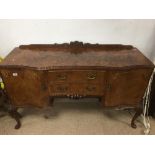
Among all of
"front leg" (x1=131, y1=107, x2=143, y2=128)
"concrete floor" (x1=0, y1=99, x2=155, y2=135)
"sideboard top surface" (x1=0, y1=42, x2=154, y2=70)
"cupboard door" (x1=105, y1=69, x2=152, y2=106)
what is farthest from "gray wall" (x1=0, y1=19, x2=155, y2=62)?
"concrete floor" (x1=0, y1=99, x2=155, y2=135)

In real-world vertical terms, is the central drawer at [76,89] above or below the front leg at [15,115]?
above

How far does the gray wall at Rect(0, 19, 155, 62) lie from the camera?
1678mm

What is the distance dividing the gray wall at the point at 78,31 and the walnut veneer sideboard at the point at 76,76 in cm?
18

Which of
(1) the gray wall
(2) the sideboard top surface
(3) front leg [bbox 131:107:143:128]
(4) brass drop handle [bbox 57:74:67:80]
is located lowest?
(3) front leg [bbox 131:107:143:128]

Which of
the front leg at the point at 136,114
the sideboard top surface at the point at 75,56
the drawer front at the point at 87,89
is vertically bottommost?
the front leg at the point at 136,114

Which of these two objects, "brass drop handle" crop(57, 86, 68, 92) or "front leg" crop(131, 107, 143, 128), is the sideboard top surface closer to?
"brass drop handle" crop(57, 86, 68, 92)

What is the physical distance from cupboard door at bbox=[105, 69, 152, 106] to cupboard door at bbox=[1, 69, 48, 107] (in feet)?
1.77

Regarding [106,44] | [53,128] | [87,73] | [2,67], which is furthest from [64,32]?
[53,128]

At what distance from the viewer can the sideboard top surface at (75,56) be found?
1380 millimetres

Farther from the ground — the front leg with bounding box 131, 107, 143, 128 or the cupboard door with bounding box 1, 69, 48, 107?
the cupboard door with bounding box 1, 69, 48, 107

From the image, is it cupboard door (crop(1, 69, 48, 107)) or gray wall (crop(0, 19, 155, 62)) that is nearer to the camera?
cupboard door (crop(1, 69, 48, 107))

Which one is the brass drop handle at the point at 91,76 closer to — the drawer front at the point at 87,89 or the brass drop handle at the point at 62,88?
the drawer front at the point at 87,89

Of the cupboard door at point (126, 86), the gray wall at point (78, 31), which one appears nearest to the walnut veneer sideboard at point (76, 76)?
the cupboard door at point (126, 86)

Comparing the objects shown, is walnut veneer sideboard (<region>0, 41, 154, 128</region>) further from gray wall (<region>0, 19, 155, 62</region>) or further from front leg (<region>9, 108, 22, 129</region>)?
gray wall (<region>0, 19, 155, 62</region>)
